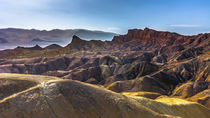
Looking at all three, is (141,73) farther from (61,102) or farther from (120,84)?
(61,102)

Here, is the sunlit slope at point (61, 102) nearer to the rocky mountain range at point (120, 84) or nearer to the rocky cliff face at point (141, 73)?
the rocky mountain range at point (120, 84)

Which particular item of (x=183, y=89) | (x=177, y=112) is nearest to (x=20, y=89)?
(x=177, y=112)

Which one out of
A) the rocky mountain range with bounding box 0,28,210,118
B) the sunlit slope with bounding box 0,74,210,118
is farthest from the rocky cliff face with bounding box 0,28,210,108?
the sunlit slope with bounding box 0,74,210,118

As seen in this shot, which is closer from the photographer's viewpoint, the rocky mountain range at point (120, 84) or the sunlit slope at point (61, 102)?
the sunlit slope at point (61, 102)

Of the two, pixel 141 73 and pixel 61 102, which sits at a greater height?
pixel 61 102

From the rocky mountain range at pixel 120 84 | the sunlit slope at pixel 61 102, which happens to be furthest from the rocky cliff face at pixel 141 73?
the sunlit slope at pixel 61 102

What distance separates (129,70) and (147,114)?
69.5 meters

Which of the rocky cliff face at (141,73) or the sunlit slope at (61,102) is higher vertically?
the sunlit slope at (61,102)

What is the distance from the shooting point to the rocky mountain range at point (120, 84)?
42.0 ft

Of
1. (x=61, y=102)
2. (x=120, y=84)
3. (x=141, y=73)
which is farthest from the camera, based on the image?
(x=141, y=73)

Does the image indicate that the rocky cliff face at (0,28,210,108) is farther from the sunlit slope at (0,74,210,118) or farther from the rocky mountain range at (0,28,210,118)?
the sunlit slope at (0,74,210,118)

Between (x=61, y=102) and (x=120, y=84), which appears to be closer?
(x=61, y=102)

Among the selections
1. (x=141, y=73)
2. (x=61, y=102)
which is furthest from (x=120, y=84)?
(x=61, y=102)

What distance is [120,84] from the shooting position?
211 ft
